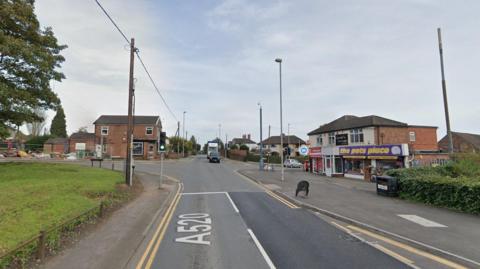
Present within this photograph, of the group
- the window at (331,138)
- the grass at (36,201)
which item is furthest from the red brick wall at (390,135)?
the grass at (36,201)

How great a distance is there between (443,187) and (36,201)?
1769cm

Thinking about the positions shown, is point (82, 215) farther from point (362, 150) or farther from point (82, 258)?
point (362, 150)

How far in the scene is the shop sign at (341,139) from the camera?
35169mm

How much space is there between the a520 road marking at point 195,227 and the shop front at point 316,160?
28.3 metres

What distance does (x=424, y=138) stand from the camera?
36594 mm

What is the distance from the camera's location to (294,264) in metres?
6.21

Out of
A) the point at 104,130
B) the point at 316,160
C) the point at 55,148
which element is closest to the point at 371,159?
the point at 316,160

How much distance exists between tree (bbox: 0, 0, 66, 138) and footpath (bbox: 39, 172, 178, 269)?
11354mm

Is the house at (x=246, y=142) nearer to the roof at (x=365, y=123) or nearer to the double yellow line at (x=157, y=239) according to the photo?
the roof at (x=365, y=123)

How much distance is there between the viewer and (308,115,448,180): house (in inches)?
1064

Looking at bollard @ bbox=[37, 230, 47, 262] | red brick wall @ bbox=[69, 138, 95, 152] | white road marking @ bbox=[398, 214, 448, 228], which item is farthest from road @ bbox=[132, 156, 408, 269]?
red brick wall @ bbox=[69, 138, 95, 152]

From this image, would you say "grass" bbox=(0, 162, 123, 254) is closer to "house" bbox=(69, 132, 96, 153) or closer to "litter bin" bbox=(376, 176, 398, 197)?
"litter bin" bbox=(376, 176, 398, 197)

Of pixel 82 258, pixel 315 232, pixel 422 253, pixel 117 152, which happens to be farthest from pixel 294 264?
pixel 117 152

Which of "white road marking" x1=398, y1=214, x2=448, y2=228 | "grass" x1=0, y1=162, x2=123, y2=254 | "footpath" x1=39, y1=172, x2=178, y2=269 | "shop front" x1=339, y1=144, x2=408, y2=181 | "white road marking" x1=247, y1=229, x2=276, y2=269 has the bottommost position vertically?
"white road marking" x1=398, y1=214, x2=448, y2=228
